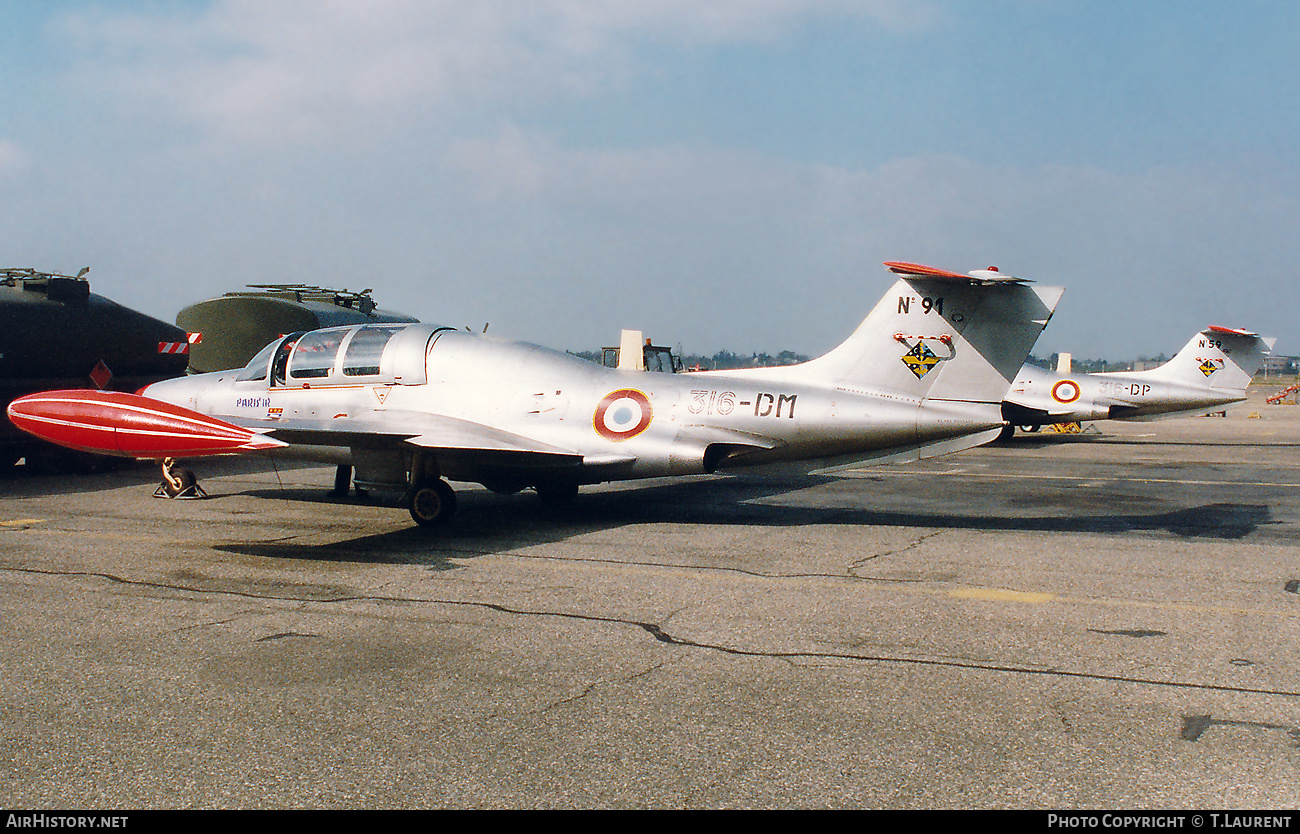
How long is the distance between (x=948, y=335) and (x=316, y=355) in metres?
8.11

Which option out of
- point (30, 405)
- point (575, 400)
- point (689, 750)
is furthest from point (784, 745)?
point (30, 405)

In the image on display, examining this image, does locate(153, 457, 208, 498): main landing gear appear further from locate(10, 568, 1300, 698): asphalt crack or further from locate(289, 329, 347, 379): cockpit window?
locate(10, 568, 1300, 698): asphalt crack

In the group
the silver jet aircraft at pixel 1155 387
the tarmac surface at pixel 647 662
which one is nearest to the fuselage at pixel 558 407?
the tarmac surface at pixel 647 662

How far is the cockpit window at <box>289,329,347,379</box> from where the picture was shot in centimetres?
1282

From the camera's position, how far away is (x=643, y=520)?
40.2ft

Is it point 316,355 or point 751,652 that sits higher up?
point 316,355

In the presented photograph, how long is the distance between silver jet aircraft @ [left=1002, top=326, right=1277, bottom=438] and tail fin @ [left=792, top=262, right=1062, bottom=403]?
1596cm

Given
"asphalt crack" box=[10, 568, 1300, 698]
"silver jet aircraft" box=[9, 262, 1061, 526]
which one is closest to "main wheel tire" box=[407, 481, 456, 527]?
"silver jet aircraft" box=[9, 262, 1061, 526]

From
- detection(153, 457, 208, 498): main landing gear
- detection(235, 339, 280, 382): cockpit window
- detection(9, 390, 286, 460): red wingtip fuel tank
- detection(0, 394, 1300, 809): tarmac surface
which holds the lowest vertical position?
detection(0, 394, 1300, 809): tarmac surface

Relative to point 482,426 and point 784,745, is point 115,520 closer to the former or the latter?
point 482,426

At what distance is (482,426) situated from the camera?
1195 cm

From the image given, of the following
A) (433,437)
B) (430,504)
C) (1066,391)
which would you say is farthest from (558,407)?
(1066,391)

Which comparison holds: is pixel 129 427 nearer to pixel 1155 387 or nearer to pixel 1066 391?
pixel 1066 391

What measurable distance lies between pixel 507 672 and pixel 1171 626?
15.8ft
